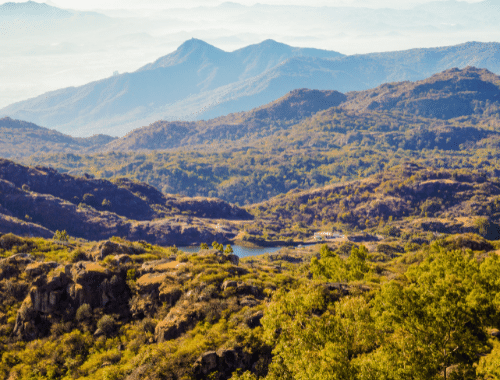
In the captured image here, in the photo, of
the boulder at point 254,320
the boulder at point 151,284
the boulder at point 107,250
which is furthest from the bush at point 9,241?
the boulder at point 254,320

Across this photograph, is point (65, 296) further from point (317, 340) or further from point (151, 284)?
point (317, 340)

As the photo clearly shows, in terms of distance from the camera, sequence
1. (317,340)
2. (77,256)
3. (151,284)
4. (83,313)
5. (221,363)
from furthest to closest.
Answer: (77,256) → (151,284) → (83,313) → (221,363) → (317,340)

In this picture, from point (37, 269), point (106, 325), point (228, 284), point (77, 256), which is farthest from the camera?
point (77, 256)

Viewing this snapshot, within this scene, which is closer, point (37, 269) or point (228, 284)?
point (228, 284)

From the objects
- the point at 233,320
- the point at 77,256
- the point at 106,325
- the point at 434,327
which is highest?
the point at 434,327

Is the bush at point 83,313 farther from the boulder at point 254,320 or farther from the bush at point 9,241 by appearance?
the bush at point 9,241

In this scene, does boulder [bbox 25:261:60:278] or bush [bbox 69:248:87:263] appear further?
bush [bbox 69:248:87:263]

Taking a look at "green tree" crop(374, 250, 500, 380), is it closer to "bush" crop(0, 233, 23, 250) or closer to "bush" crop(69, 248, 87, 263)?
"bush" crop(69, 248, 87, 263)

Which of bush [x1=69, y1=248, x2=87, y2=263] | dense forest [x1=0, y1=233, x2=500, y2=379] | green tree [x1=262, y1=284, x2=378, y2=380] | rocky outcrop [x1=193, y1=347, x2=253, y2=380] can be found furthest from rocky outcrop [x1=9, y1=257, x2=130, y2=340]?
green tree [x1=262, y1=284, x2=378, y2=380]

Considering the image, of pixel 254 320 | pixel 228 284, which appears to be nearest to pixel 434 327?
pixel 254 320
